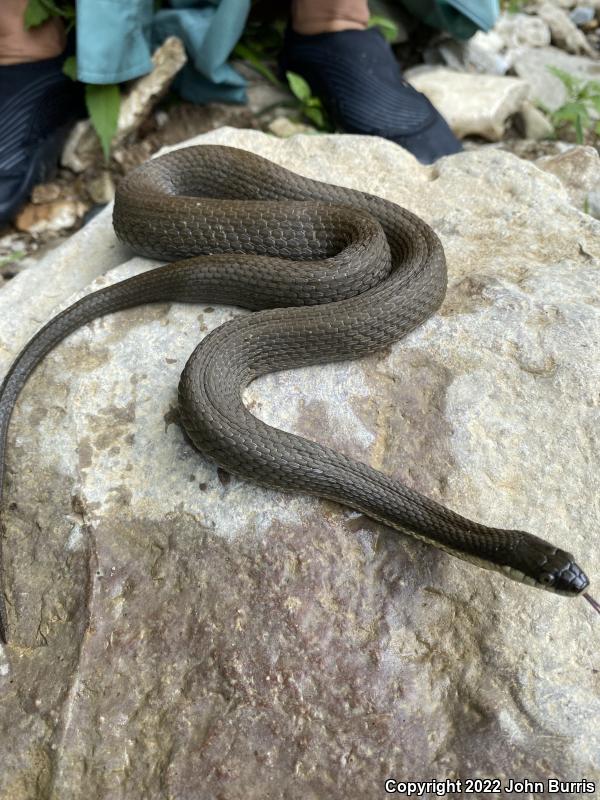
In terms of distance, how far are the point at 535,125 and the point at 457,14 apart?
1.21m

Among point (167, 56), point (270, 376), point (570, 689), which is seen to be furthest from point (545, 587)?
point (167, 56)

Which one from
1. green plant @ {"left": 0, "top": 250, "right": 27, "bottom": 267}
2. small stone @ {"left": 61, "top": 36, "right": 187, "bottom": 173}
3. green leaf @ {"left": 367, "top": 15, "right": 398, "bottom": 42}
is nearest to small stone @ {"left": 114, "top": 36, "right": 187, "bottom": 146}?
small stone @ {"left": 61, "top": 36, "right": 187, "bottom": 173}

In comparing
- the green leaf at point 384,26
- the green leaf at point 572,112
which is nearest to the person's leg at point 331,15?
the green leaf at point 384,26

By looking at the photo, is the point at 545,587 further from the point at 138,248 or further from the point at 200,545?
the point at 138,248

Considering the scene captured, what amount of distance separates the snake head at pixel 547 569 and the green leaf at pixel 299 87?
15.2 feet

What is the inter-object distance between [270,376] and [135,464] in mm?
781

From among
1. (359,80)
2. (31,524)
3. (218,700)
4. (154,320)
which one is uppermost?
(359,80)

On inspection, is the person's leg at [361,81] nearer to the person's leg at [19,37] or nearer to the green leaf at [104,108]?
the green leaf at [104,108]

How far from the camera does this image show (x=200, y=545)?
2994 mm

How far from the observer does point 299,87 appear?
616 cm

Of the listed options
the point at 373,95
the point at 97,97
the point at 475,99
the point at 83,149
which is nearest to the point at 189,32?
the point at 97,97

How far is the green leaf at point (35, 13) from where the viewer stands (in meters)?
5.42

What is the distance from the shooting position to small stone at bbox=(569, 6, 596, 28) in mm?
8141

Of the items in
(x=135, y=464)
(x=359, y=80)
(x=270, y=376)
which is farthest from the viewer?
(x=359, y=80)
